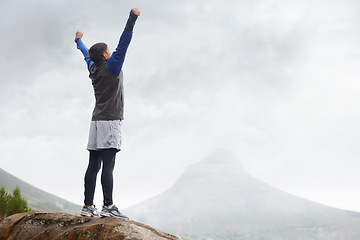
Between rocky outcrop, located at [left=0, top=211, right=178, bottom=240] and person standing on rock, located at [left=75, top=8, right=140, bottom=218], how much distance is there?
331mm

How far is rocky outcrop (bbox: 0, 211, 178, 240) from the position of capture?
5387 millimetres

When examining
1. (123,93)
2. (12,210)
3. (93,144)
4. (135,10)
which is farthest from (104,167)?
(12,210)

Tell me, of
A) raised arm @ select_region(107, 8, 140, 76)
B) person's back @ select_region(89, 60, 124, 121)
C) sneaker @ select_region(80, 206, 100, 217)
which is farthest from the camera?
sneaker @ select_region(80, 206, 100, 217)

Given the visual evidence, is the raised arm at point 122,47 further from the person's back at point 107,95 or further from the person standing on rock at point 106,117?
the person's back at point 107,95

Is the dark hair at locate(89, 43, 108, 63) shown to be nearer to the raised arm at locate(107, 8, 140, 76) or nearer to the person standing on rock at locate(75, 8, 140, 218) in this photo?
the person standing on rock at locate(75, 8, 140, 218)

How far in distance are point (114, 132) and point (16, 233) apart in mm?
2885

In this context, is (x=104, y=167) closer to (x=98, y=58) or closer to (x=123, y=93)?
(x=123, y=93)

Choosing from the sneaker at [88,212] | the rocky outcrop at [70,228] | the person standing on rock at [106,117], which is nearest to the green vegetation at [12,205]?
the rocky outcrop at [70,228]

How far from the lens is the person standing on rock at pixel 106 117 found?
619cm

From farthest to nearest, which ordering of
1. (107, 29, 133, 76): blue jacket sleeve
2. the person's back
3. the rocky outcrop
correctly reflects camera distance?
1. the person's back
2. (107, 29, 133, 76): blue jacket sleeve
3. the rocky outcrop

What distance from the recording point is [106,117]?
20.8ft

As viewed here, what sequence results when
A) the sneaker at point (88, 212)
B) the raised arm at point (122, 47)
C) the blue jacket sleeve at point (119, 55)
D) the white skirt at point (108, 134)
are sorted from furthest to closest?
the sneaker at point (88, 212)
the white skirt at point (108, 134)
the blue jacket sleeve at point (119, 55)
the raised arm at point (122, 47)

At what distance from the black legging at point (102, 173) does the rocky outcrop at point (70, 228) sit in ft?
1.31

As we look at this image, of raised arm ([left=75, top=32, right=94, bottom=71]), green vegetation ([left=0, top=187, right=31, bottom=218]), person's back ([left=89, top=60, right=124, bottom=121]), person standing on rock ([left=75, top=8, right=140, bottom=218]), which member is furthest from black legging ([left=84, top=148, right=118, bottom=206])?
green vegetation ([left=0, top=187, right=31, bottom=218])
